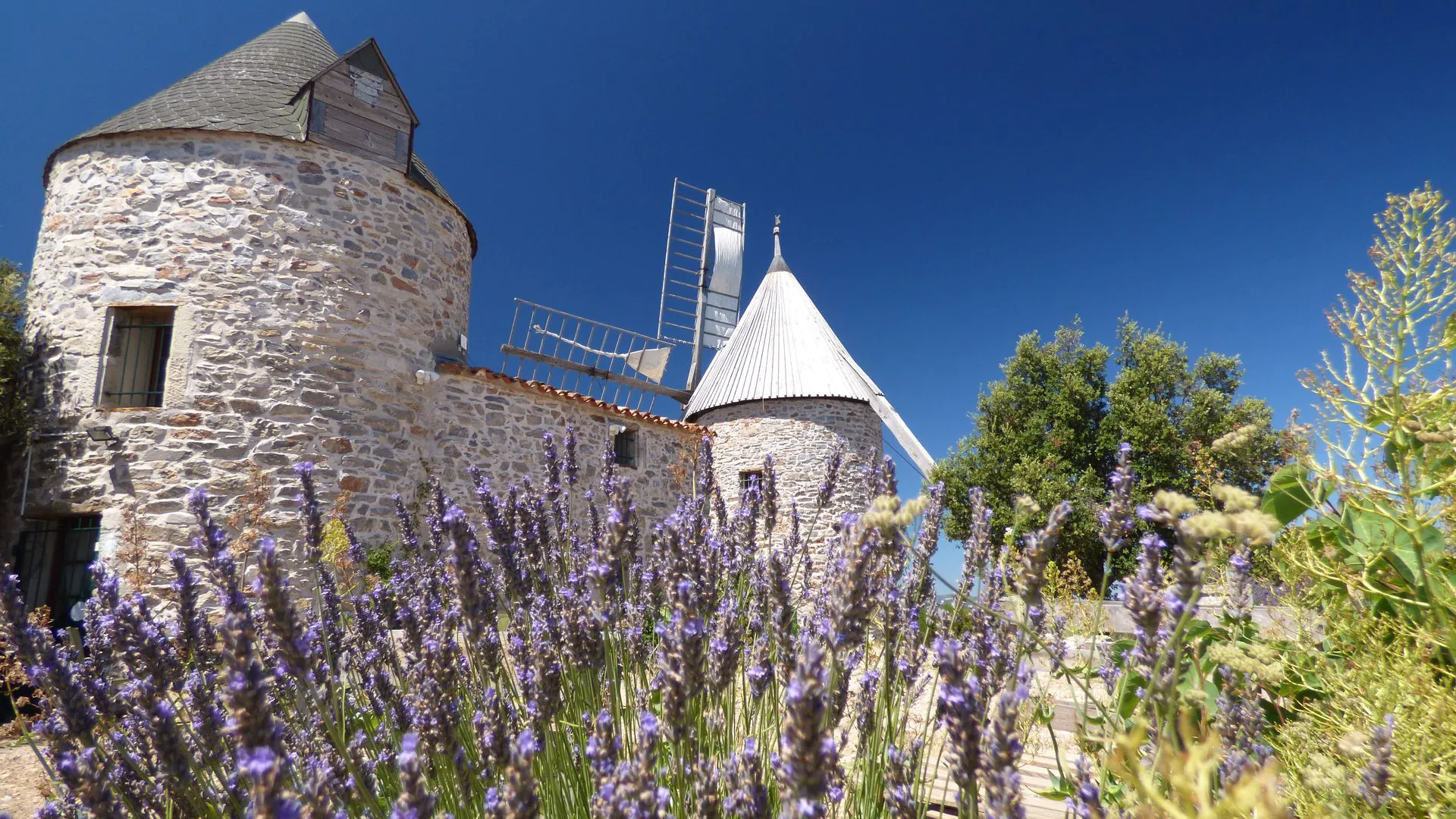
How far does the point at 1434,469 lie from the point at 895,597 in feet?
3.99

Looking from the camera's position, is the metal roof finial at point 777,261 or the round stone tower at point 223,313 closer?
the round stone tower at point 223,313

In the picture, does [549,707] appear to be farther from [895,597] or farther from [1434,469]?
[1434,469]

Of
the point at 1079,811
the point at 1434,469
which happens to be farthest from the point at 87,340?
the point at 1434,469

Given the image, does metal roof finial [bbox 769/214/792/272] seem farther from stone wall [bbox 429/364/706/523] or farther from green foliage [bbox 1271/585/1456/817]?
green foliage [bbox 1271/585/1456/817]

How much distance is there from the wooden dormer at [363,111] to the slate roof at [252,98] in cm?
14

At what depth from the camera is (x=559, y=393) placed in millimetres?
8508

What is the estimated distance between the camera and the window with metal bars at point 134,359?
6.46 metres

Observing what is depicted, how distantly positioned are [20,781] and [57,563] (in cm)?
302

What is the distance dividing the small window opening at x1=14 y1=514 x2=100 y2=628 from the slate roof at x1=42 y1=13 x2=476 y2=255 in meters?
3.93

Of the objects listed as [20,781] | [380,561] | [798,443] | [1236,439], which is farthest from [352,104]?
[1236,439]

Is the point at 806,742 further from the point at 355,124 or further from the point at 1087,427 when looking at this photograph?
the point at 1087,427

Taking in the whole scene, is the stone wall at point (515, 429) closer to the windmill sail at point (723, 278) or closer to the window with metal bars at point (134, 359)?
the window with metal bars at point (134, 359)

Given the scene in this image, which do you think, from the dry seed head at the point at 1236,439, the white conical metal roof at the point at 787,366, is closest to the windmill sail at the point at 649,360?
the white conical metal roof at the point at 787,366

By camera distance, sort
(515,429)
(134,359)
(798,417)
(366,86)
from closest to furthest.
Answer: (134,359), (366,86), (515,429), (798,417)
